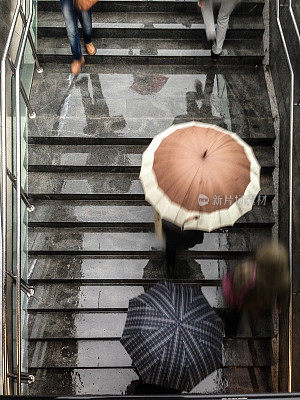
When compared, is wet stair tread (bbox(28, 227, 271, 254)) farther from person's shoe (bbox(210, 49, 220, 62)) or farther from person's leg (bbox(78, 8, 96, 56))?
person's leg (bbox(78, 8, 96, 56))

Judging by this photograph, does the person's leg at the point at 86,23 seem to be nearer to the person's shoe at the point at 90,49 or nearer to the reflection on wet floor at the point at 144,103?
the person's shoe at the point at 90,49

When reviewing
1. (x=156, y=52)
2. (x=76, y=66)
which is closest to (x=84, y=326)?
(x=76, y=66)

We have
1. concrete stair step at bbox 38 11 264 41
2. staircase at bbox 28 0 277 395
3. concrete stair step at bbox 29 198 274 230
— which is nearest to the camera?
staircase at bbox 28 0 277 395

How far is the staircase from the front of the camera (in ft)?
17.0

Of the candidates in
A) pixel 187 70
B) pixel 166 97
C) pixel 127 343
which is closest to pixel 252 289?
pixel 127 343

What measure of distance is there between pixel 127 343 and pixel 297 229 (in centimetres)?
243

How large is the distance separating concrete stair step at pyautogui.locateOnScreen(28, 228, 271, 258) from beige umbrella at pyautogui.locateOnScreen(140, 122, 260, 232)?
1.57 m

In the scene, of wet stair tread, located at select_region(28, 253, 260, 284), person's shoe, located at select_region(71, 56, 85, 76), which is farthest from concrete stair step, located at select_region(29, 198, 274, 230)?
person's shoe, located at select_region(71, 56, 85, 76)

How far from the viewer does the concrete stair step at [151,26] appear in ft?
20.5

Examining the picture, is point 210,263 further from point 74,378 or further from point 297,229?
point 74,378

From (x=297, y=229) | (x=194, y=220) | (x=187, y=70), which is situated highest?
(x=187, y=70)

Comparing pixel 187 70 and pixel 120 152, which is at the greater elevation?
pixel 187 70

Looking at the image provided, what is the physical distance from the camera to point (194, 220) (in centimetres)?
390

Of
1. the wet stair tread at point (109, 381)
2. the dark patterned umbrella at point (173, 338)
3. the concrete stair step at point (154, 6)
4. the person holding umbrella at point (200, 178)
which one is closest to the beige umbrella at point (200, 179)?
the person holding umbrella at point (200, 178)
